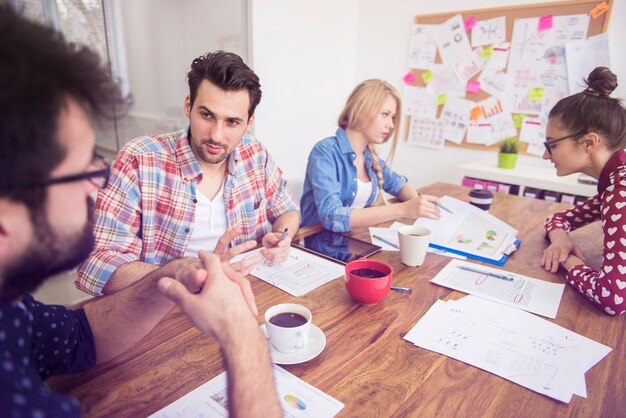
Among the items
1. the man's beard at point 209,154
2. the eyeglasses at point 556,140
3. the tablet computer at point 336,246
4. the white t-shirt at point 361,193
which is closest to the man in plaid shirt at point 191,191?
the man's beard at point 209,154

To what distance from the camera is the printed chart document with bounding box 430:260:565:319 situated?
38.3 inches

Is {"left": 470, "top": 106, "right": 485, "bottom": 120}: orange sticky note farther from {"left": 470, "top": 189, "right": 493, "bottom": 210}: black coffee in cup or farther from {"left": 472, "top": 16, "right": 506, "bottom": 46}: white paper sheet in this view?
{"left": 470, "top": 189, "right": 493, "bottom": 210}: black coffee in cup

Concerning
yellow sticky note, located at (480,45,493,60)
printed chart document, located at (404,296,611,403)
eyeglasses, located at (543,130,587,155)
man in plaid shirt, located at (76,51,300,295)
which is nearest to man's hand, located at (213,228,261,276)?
man in plaid shirt, located at (76,51,300,295)

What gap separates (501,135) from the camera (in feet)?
9.93

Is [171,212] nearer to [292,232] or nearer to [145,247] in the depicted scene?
[145,247]

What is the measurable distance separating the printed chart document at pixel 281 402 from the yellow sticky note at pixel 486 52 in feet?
9.93

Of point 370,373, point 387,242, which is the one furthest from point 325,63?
point 370,373

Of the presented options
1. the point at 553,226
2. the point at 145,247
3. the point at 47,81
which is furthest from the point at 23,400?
the point at 553,226

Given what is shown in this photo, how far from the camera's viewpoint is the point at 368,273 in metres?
0.99

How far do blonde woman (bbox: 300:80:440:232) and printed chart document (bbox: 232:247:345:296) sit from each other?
14.6 inches

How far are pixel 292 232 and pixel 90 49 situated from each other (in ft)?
3.21

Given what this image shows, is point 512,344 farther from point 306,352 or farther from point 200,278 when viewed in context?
point 200,278

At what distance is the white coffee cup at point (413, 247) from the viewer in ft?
3.71

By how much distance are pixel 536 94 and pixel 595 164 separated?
1.79m
